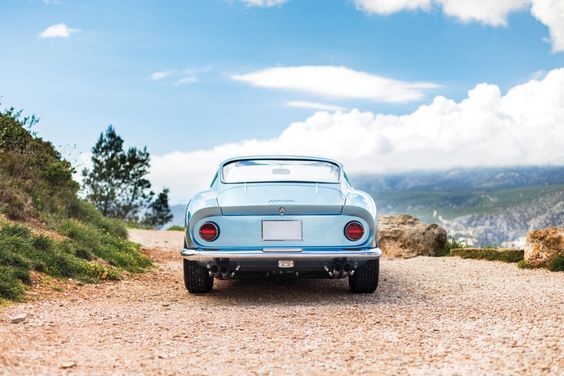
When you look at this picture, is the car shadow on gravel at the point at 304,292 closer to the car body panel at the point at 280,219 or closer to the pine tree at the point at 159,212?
the car body panel at the point at 280,219

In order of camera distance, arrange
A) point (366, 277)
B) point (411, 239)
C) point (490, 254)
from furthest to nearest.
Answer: point (411, 239) < point (490, 254) < point (366, 277)

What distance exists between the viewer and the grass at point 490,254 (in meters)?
11.6

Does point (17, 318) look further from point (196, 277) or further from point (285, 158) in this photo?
point (285, 158)

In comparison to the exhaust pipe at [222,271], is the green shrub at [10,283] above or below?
below

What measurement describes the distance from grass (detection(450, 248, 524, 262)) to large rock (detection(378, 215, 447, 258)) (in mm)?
624

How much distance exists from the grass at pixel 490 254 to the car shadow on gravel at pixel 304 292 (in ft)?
11.3

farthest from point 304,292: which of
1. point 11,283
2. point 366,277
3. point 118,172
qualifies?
point 118,172

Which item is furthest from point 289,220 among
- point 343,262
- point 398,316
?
point 398,316

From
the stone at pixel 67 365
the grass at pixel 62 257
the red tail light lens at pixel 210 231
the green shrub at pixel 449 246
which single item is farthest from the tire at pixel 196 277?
the green shrub at pixel 449 246

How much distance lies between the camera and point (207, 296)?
755cm

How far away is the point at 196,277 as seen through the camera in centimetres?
743

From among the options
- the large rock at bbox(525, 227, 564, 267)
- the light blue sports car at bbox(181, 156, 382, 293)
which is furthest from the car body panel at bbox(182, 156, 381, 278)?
the large rock at bbox(525, 227, 564, 267)

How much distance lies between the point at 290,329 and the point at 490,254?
753 centimetres

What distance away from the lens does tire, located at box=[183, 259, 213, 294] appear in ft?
24.1
